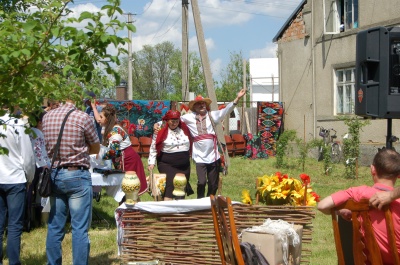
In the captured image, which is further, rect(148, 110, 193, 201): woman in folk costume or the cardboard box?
rect(148, 110, 193, 201): woman in folk costume

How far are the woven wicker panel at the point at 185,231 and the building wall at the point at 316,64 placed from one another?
13058 mm

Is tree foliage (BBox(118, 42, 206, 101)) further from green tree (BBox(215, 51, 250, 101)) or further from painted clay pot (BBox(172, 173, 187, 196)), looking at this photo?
painted clay pot (BBox(172, 173, 187, 196))

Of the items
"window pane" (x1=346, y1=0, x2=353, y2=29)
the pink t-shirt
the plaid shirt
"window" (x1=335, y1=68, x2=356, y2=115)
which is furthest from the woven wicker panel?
"window pane" (x1=346, y1=0, x2=353, y2=29)

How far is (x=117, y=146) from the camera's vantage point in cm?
927

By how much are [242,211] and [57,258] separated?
1767 millimetres

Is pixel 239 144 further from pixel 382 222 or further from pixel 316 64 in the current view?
pixel 382 222

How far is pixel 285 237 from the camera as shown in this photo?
5.19 metres

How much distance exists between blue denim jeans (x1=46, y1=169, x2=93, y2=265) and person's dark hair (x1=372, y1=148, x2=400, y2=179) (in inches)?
112

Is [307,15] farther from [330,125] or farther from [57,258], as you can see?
[57,258]

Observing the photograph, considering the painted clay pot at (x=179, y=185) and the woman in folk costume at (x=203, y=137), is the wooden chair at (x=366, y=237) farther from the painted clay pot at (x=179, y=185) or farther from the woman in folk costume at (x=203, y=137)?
the woman in folk costume at (x=203, y=137)

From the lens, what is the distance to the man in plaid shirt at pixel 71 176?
5.89 m

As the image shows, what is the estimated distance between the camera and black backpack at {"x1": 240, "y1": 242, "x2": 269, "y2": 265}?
14.5 feet

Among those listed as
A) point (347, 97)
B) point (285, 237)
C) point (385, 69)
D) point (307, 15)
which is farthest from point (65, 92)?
point (307, 15)

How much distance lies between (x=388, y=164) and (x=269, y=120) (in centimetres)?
2050
